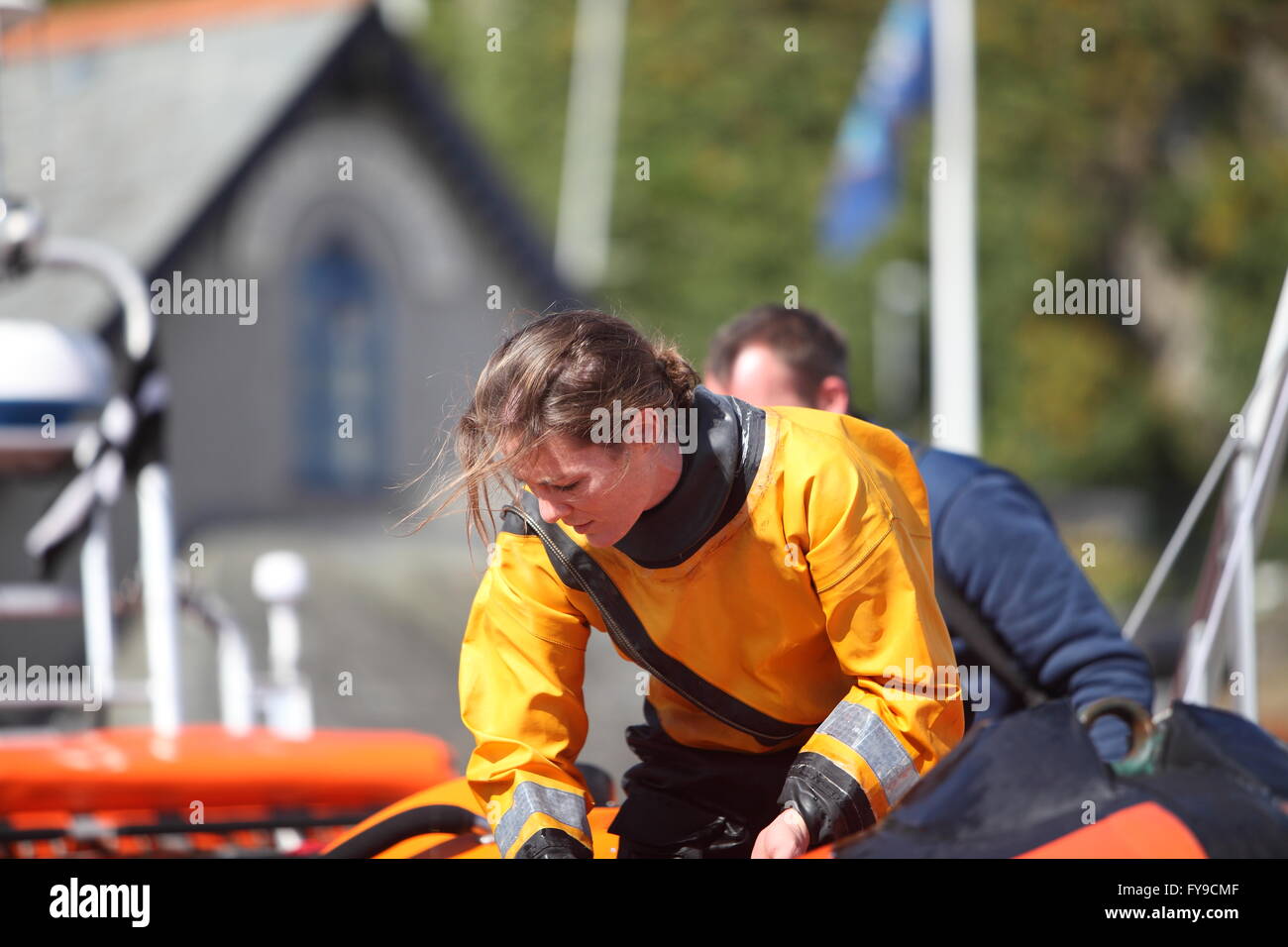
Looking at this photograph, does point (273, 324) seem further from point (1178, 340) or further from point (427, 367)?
point (1178, 340)

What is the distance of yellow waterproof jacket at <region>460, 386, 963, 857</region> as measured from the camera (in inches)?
Result: 92.0

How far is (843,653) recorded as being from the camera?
2375mm

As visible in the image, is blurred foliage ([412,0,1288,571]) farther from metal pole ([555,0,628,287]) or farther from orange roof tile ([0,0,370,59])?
orange roof tile ([0,0,370,59])

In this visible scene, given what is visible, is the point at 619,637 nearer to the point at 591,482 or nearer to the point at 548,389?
the point at 591,482

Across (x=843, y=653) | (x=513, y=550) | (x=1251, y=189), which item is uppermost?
(x=1251, y=189)

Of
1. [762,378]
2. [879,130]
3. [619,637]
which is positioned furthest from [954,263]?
[619,637]

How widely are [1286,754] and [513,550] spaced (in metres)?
1.21

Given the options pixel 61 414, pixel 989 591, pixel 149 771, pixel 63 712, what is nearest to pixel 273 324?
pixel 63 712

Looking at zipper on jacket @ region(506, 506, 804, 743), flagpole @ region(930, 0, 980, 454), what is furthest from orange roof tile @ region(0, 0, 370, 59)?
zipper on jacket @ region(506, 506, 804, 743)

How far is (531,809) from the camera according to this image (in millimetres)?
2480

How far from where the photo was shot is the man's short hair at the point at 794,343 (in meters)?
3.52

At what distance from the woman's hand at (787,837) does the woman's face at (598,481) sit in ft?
1.50

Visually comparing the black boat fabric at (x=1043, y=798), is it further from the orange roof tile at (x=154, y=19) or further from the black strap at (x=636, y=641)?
the orange roof tile at (x=154, y=19)

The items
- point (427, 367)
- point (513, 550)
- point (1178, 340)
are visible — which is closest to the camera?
point (513, 550)
